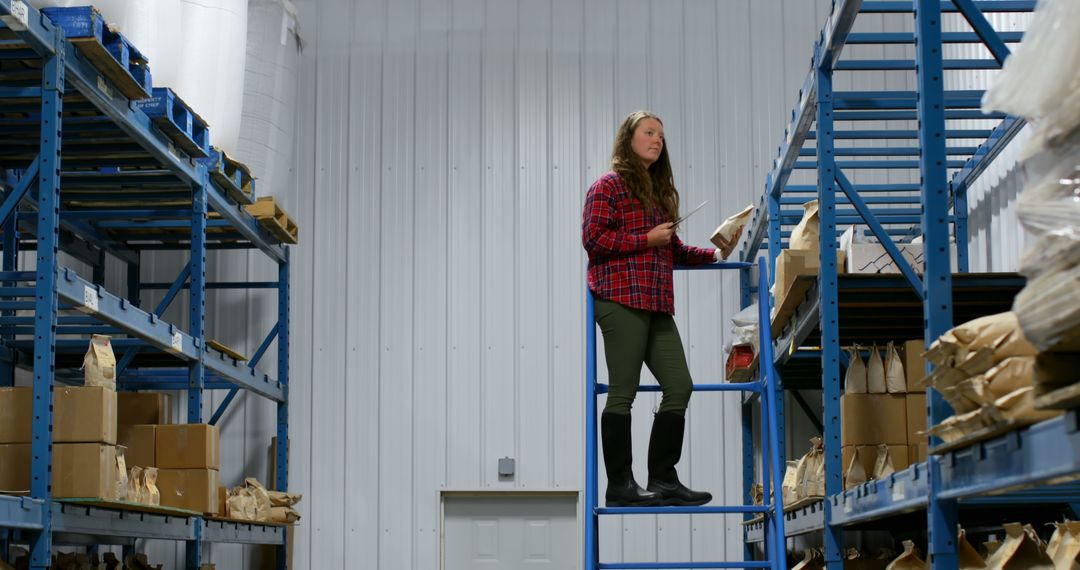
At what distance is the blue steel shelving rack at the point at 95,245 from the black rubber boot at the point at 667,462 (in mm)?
3100

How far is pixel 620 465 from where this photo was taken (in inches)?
265

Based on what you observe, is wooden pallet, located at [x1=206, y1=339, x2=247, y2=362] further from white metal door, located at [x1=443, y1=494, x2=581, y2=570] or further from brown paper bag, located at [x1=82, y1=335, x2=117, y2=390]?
white metal door, located at [x1=443, y1=494, x2=581, y2=570]

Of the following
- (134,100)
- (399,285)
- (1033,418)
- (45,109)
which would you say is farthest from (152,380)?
(1033,418)

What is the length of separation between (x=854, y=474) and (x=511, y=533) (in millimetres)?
5493

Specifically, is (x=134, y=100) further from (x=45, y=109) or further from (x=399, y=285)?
(x=399, y=285)

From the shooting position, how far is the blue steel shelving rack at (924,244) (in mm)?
4176

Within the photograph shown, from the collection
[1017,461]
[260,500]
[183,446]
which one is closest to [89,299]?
[183,446]

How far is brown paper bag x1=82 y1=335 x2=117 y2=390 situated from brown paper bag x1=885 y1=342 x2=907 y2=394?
4.31m

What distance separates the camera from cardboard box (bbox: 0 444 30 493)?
292 inches

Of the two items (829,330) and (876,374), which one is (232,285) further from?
(829,330)

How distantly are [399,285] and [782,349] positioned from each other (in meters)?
4.63

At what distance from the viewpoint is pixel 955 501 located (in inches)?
188

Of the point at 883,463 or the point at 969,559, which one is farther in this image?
the point at 883,463

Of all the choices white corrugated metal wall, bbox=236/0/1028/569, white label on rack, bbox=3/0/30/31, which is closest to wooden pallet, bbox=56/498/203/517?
white label on rack, bbox=3/0/30/31
